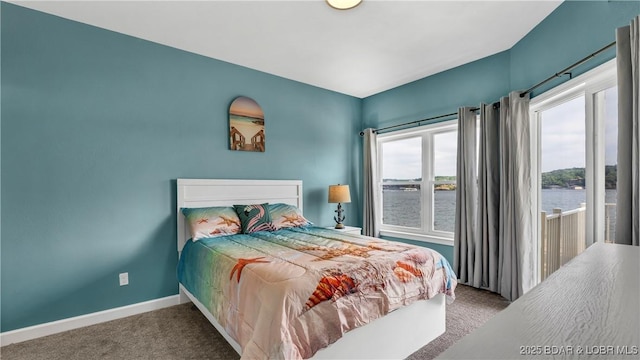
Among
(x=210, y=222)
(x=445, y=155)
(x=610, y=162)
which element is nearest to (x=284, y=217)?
(x=210, y=222)

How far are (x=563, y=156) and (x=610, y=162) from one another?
0.58m

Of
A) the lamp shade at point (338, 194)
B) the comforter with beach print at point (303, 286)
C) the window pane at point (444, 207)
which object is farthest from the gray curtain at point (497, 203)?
the lamp shade at point (338, 194)

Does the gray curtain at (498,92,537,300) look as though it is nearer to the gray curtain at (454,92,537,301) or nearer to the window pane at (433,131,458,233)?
the gray curtain at (454,92,537,301)

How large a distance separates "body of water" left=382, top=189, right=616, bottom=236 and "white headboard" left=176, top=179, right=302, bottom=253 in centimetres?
151

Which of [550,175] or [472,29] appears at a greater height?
[472,29]

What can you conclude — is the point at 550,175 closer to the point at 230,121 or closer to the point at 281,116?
the point at 281,116

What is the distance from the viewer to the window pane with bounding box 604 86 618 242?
6.59ft

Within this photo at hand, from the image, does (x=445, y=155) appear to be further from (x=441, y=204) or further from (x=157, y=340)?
(x=157, y=340)

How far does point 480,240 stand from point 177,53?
3.85 metres

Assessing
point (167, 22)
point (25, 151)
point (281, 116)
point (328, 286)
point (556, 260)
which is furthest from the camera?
point (281, 116)

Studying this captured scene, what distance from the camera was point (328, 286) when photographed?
167 centimetres

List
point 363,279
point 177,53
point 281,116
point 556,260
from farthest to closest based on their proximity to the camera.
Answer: point 281,116, point 177,53, point 556,260, point 363,279

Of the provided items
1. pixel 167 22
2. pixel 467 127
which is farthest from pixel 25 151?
pixel 467 127

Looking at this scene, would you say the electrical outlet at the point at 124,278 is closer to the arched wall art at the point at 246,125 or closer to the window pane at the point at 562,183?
the arched wall art at the point at 246,125
